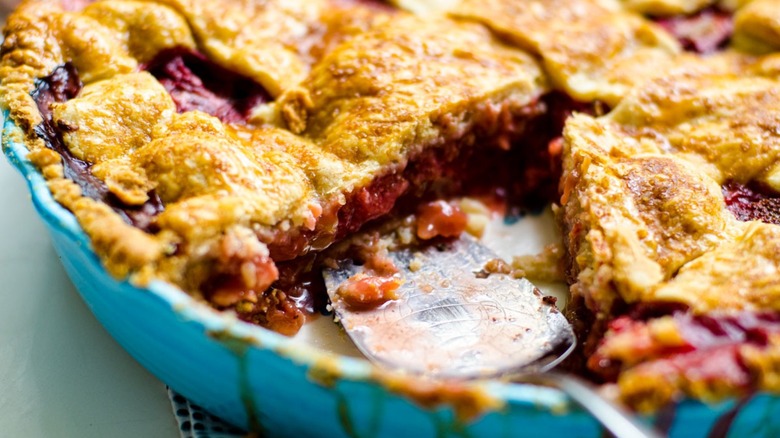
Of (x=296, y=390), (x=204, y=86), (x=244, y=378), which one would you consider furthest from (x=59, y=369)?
(x=204, y=86)

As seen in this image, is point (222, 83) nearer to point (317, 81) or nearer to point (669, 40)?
point (317, 81)

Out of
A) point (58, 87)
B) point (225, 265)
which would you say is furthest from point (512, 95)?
point (58, 87)

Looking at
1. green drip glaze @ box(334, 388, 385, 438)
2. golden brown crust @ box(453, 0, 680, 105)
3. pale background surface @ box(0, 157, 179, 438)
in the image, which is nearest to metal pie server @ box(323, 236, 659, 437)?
green drip glaze @ box(334, 388, 385, 438)

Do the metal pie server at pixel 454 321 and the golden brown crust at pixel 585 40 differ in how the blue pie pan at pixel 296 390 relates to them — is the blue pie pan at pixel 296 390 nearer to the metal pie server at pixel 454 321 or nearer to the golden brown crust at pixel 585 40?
the metal pie server at pixel 454 321

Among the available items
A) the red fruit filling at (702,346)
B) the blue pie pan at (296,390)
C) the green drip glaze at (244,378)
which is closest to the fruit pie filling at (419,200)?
the red fruit filling at (702,346)

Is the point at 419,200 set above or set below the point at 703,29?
below

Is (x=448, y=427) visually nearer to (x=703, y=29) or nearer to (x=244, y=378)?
(x=244, y=378)

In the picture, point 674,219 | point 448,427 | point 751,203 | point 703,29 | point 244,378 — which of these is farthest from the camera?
point 703,29
